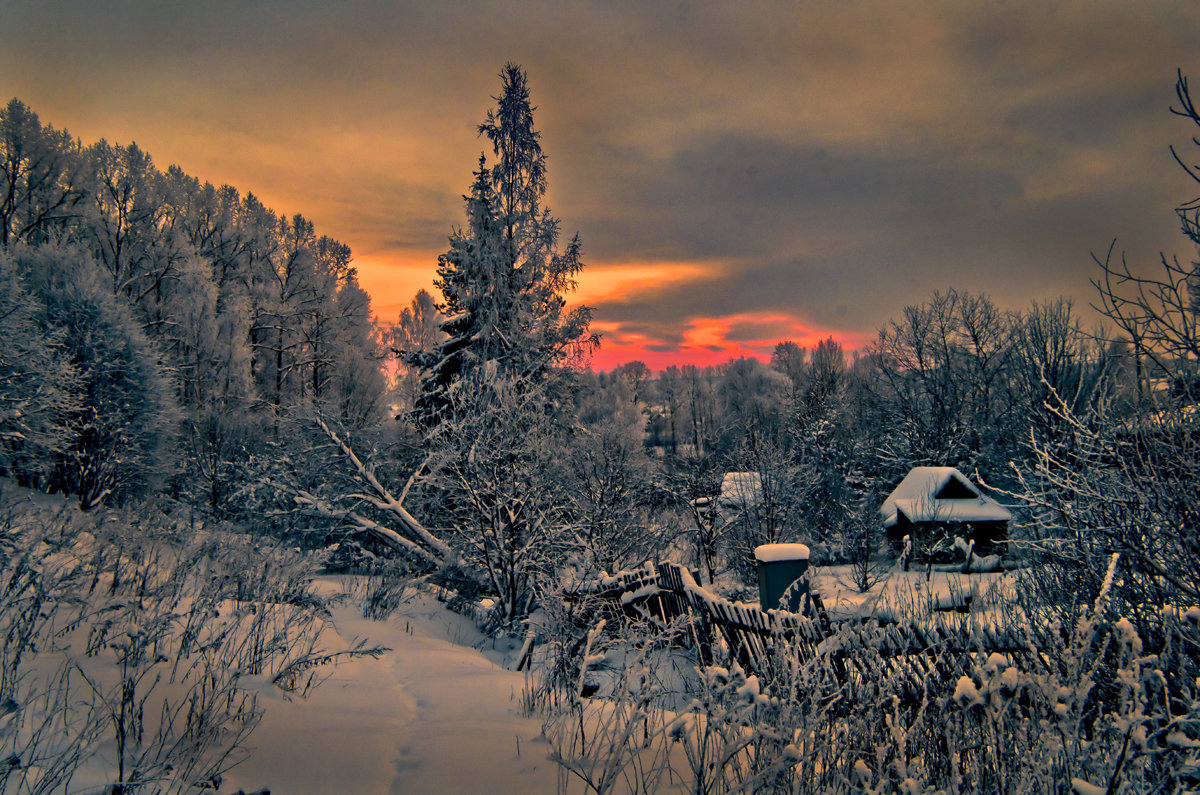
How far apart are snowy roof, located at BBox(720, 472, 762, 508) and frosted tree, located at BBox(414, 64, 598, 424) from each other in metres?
7.52

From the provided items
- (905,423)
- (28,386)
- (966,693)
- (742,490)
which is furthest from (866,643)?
(905,423)

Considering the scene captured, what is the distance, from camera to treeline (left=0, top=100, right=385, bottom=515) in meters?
16.1

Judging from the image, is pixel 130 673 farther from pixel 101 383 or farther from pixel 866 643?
pixel 101 383

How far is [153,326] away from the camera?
2488 cm

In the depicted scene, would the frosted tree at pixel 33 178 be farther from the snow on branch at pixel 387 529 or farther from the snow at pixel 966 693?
the snow at pixel 966 693

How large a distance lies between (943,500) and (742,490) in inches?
304

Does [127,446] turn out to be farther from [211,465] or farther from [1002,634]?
[1002,634]

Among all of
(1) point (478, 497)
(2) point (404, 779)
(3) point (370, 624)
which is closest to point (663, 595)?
(1) point (478, 497)

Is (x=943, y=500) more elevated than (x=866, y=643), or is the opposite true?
(x=866, y=643)

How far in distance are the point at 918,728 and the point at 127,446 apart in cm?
2272

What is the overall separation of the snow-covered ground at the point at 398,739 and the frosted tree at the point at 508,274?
12.1 m

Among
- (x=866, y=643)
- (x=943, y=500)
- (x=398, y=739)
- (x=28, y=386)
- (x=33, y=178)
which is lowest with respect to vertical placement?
(x=943, y=500)

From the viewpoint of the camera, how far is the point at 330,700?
3.65 metres

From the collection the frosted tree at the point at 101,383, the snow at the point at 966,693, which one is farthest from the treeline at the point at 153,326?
the snow at the point at 966,693
